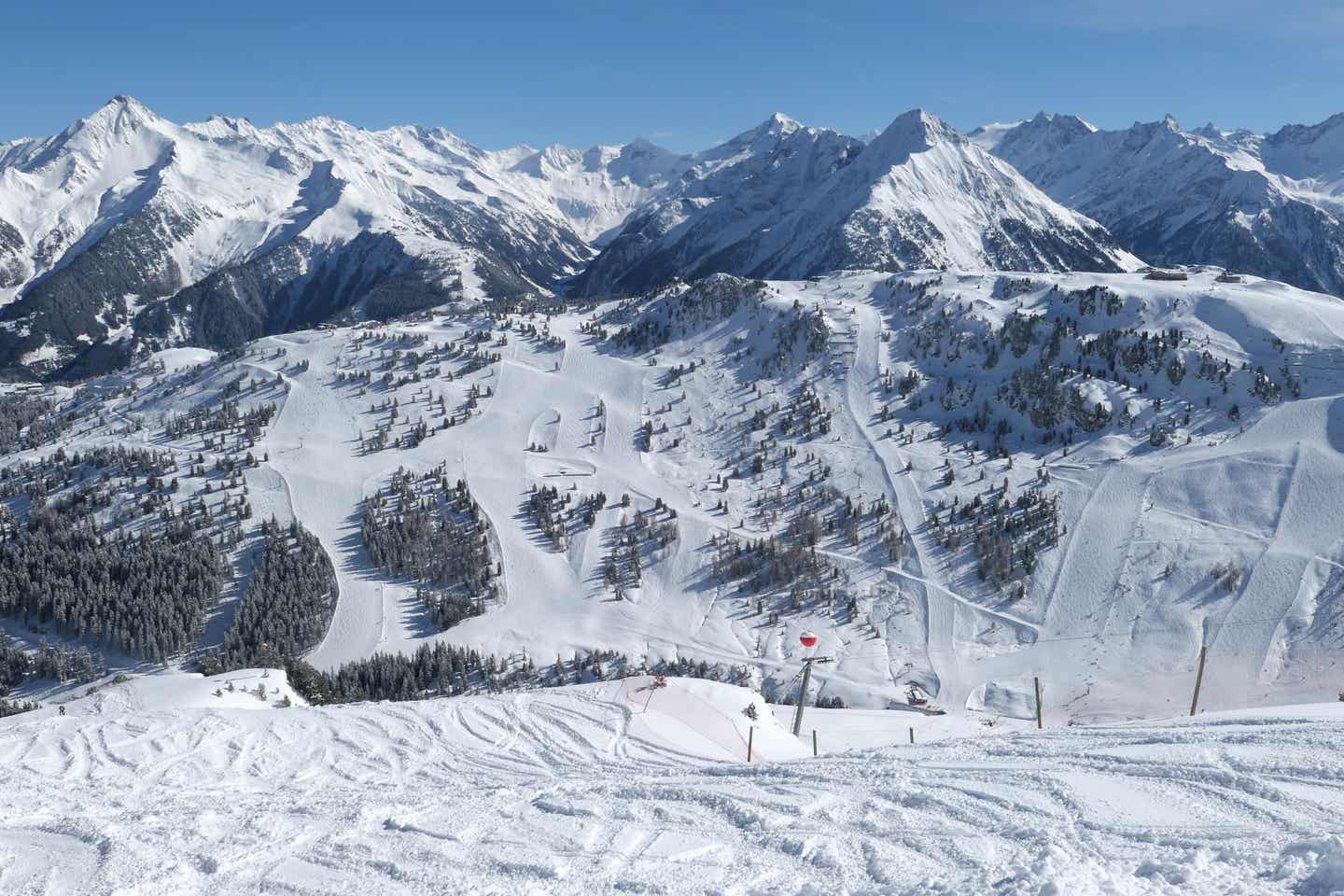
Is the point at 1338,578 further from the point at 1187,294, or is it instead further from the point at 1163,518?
the point at 1187,294

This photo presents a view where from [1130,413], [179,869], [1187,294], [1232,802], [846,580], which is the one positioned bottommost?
[846,580]

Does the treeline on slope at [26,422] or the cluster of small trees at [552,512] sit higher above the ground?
the treeline on slope at [26,422]

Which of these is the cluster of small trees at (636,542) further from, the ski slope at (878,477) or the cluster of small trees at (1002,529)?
the cluster of small trees at (1002,529)

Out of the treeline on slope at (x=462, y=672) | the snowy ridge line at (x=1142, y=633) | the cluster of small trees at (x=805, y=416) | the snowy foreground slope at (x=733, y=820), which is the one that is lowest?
the treeline on slope at (x=462, y=672)

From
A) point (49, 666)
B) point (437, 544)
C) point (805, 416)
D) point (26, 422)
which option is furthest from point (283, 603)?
point (26, 422)

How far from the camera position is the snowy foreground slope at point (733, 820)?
16.0 m

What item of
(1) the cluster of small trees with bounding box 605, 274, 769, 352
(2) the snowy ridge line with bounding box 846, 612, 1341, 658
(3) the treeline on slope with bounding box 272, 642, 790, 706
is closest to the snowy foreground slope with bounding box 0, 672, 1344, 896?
(3) the treeline on slope with bounding box 272, 642, 790, 706

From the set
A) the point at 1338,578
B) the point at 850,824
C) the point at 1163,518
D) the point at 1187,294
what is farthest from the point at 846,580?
the point at 1187,294

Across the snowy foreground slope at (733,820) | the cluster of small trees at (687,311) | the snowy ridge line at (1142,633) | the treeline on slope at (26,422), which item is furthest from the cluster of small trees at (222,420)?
the snowy foreground slope at (733,820)

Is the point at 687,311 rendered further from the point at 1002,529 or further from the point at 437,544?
the point at 1002,529

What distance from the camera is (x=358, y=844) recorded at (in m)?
20.4

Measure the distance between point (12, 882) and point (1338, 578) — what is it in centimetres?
8568

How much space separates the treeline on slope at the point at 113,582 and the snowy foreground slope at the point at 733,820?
1820 inches

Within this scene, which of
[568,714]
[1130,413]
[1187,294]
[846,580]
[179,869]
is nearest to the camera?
[179,869]
